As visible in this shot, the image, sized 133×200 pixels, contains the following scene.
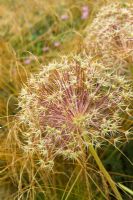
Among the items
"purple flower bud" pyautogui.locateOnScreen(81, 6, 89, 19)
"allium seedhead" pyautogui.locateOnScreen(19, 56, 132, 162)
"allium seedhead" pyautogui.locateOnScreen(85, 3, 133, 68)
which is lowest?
"allium seedhead" pyautogui.locateOnScreen(19, 56, 132, 162)

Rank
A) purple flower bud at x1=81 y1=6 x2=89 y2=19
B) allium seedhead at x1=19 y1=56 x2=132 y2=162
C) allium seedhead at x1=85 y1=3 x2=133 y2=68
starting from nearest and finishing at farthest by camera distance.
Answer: allium seedhead at x1=19 y1=56 x2=132 y2=162, allium seedhead at x1=85 y1=3 x2=133 y2=68, purple flower bud at x1=81 y1=6 x2=89 y2=19

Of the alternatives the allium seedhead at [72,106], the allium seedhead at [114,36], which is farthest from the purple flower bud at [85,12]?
the allium seedhead at [72,106]

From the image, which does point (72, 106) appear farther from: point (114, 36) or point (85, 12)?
point (85, 12)

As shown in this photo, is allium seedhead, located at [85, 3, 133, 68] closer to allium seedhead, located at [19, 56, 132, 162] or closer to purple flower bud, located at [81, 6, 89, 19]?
allium seedhead, located at [19, 56, 132, 162]

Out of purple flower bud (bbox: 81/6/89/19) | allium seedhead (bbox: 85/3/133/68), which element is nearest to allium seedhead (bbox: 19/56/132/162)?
allium seedhead (bbox: 85/3/133/68)

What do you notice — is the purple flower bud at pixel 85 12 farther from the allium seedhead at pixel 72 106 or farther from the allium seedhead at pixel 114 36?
the allium seedhead at pixel 72 106

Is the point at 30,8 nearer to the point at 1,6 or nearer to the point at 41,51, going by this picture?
the point at 1,6

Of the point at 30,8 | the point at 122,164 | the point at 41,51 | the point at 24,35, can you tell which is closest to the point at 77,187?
the point at 122,164
